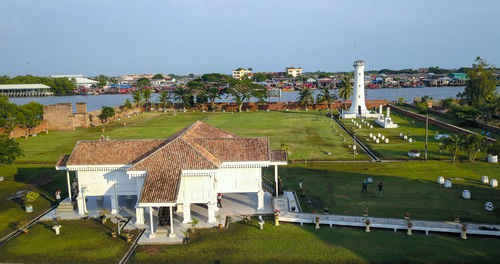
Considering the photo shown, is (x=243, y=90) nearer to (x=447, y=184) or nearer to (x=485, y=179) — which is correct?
(x=485, y=179)

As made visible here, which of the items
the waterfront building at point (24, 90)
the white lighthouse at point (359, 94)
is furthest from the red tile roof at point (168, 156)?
the waterfront building at point (24, 90)

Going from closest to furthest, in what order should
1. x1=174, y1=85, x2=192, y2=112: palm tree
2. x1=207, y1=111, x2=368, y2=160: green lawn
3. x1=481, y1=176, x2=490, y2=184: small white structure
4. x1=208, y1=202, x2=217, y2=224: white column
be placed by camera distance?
x1=208, y1=202, x2=217, y2=224: white column → x1=481, y1=176, x2=490, y2=184: small white structure → x1=207, y1=111, x2=368, y2=160: green lawn → x1=174, y1=85, x2=192, y2=112: palm tree

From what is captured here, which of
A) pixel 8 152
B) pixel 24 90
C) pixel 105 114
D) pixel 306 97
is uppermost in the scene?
pixel 24 90

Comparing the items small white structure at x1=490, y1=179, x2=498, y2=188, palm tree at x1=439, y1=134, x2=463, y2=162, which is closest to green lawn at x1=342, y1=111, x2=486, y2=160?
palm tree at x1=439, y1=134, x2=463, y2=162

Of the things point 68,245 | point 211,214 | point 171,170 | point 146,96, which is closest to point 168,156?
point 171,170

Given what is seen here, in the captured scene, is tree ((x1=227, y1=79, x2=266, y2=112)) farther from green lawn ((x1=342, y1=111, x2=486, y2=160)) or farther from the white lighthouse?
green lawn ((x1=342, y1=111, x2=486, y2=160))

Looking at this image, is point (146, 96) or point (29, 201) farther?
point (146, 96)

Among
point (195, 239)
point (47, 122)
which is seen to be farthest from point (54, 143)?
point (195, 239)
